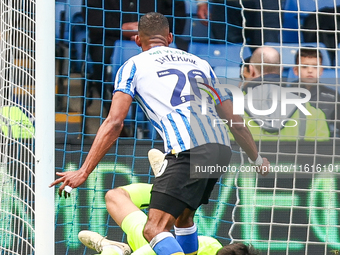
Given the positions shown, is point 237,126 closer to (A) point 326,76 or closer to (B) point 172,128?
(B) point 172,128

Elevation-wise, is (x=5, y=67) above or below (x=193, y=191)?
above

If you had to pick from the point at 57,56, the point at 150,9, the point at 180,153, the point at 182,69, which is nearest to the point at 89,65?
the point at 57,56

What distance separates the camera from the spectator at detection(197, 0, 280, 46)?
177 inches

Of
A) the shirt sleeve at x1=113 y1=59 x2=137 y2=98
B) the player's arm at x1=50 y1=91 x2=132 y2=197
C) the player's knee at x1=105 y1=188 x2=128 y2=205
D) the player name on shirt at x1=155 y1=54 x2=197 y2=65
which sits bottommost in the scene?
the player's knee at x1=105 y1=188 x2=128 y2=205

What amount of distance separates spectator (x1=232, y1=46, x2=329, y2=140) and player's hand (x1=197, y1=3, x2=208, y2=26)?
60 centimetres

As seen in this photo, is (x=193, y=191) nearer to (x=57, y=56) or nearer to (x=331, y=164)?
(x=331, y=164)

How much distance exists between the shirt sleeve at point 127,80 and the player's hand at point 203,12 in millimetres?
1827

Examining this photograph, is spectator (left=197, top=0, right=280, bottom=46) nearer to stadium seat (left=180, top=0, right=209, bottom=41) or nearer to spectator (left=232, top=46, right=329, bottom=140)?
stadium seat (left=180, top=0, right=209, bottom=41)

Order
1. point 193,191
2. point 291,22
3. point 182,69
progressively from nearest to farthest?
point 193,191, point 182,69, point 291,22

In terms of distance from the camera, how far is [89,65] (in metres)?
4.39

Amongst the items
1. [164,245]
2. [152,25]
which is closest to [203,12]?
[152,25]

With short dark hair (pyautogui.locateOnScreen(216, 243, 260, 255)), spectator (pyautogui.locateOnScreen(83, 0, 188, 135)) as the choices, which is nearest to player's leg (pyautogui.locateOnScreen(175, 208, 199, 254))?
short dark hair (pyautogui.locateOnScreen(216, 243, 260, 255))

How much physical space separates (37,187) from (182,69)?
3.43ft

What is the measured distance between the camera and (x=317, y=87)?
423 centimetres
